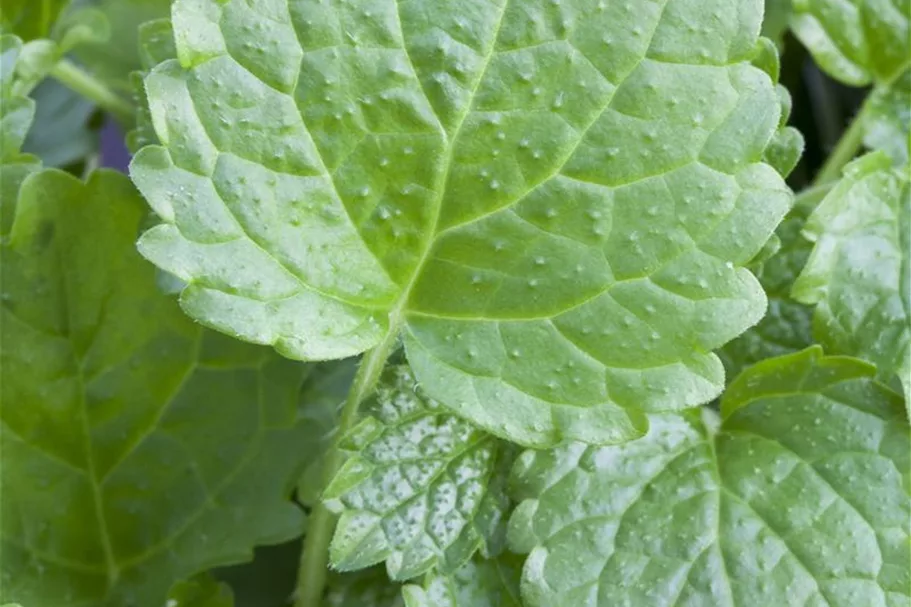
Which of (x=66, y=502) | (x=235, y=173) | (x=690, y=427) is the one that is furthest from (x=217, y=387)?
(x=690, y=427)

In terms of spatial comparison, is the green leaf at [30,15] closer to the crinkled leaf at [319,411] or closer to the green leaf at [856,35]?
the crinkled leaf at [319,411]

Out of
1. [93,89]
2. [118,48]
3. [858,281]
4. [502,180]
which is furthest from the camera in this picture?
[118,48]

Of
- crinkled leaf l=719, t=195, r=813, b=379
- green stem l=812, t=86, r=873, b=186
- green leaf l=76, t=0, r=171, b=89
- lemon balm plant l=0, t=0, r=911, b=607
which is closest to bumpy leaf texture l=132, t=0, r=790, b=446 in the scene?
lemon balm plant l=0, t=0, r=911, b=607

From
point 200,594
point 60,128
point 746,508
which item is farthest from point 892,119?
point 60,128

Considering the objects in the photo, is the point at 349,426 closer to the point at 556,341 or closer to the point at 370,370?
the point at 370,370

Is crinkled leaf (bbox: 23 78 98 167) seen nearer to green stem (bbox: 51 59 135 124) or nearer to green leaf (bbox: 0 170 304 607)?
green stem (bbox: 51 59 135 124)

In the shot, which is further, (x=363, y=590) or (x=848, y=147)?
(x=848, y=147)

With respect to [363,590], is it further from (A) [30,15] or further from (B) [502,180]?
(A) [30,15]
